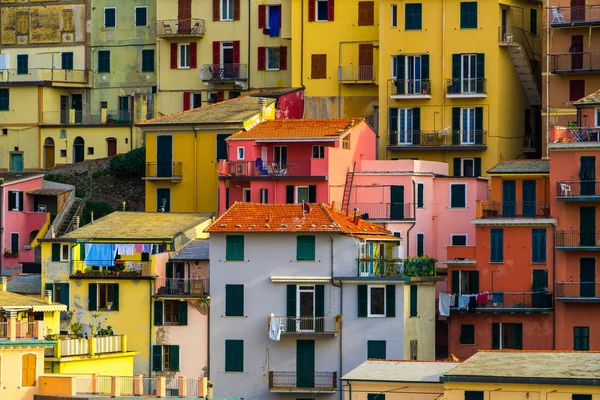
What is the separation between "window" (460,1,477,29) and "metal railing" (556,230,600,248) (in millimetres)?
17050

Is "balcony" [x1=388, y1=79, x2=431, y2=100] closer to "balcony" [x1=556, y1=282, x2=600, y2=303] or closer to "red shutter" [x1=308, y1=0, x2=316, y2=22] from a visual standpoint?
"red shutter" [x1=308, y1=0, x2=316, y2=22]

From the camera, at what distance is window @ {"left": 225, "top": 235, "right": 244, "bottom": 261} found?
332 feet

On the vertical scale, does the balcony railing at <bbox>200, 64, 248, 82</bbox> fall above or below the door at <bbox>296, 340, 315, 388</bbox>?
above

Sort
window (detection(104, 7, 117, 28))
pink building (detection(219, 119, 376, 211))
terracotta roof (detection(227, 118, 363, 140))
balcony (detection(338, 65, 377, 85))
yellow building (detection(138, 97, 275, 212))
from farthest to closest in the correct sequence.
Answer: window (detection(104, 7, 117, 28)) < balcony (detection(338, 65, 377, 85)) < yellow building (detection(138, 97, 275, 212)) < terracotta roof (detection(227, 118, 363, 140)) < pink building (detection(219, 119, 376, 211))

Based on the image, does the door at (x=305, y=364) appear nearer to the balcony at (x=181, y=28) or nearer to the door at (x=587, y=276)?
the door at (x=587, y=276)

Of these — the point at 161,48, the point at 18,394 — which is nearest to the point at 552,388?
the point at 18,394

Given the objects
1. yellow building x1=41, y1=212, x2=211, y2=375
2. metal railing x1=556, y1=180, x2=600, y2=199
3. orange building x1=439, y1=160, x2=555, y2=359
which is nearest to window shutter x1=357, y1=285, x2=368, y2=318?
orange building x1=439, y1=160, x2=555, y2=359

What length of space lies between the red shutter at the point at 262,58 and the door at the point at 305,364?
3146cm

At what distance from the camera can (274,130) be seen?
113m

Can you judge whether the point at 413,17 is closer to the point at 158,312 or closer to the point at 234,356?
the point at 158,312

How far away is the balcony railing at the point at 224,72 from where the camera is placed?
128 m

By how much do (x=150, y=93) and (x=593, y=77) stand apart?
94.7ft

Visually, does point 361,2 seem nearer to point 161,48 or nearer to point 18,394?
point 161,48

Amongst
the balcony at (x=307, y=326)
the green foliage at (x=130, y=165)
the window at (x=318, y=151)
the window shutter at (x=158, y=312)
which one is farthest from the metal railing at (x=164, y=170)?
the balcony at (x=307, y=326)
